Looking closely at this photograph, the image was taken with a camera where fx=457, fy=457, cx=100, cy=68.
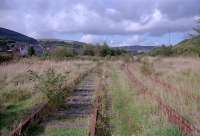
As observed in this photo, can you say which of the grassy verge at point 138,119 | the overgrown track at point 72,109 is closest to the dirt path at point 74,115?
the overgrown track at point 72,109

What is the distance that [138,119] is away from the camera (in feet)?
40.6

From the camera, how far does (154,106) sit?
1389 centimetres

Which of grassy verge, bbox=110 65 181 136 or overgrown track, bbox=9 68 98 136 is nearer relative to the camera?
grassy verge, bbox=110 65 181 136

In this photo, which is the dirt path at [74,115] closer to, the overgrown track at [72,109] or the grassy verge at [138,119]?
the overgrown track at [72,109]

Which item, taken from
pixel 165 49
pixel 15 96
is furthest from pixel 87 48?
pixel 15 96

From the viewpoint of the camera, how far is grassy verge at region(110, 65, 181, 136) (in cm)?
982

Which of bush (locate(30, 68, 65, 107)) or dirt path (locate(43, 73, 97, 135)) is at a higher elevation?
bush (locate(30, 68, 65, 107))

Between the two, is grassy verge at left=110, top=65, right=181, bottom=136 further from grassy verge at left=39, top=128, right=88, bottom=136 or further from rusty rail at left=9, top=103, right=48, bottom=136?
rusty rail at left=9, top=103, right=48, bottom=136

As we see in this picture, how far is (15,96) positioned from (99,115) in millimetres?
6360

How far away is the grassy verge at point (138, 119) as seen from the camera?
32.2 ft

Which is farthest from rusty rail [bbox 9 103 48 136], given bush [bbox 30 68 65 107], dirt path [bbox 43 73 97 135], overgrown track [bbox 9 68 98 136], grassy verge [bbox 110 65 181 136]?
grassy verge [bbox 110 65 181 136]

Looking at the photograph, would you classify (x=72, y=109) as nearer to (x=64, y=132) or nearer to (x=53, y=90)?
(x=53, y=90)

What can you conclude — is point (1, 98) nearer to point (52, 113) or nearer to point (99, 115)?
point (52, 113)

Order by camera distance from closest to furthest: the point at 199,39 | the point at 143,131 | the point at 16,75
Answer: the point at 143,131 < the point at 16,75 < the point at 199,39
